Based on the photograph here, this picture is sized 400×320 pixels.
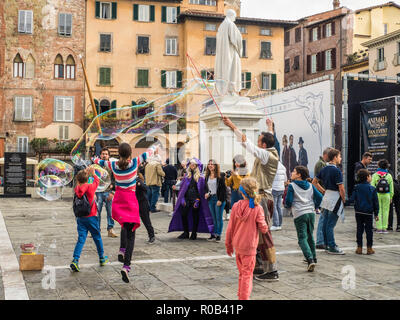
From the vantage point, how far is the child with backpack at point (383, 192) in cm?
1105

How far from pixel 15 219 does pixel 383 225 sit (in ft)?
30.0

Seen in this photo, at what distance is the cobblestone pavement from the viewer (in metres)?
5.54

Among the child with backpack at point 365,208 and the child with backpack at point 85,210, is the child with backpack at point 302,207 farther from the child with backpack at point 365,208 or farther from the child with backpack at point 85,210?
the child with backpack at point 85,210

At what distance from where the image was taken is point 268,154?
630cm

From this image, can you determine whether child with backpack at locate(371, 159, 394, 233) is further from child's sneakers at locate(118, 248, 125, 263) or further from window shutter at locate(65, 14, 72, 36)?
window shutter at locate(65, 14, 72, 36)

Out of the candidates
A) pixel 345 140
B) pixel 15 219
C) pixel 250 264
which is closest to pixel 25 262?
pixel 250 264

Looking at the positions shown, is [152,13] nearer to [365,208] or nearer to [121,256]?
[365,208]

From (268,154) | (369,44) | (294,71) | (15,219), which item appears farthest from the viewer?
(294,71)

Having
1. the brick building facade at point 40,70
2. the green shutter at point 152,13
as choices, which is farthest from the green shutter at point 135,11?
the brick building facade at point 40,70

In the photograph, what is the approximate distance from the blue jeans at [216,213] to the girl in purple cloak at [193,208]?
0.27 feet

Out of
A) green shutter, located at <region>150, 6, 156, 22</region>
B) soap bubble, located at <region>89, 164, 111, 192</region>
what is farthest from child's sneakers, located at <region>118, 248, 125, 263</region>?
green shutter, located at <region>150, 6, 156, 22</region>

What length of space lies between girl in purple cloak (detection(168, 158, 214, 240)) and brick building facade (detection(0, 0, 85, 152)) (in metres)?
30.9

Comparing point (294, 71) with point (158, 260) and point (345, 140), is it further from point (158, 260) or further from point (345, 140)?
point (158, 260)

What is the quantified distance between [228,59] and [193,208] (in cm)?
452
